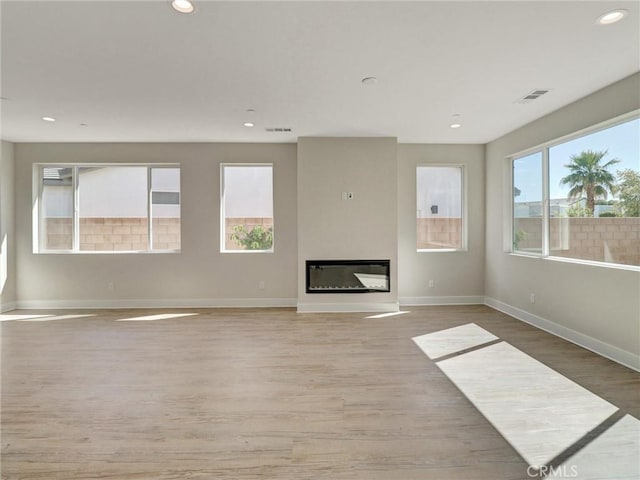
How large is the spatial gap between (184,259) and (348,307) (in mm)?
2800

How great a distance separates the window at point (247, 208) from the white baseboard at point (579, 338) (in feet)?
12.7

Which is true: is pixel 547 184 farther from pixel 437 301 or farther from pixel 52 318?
pixel 52 318

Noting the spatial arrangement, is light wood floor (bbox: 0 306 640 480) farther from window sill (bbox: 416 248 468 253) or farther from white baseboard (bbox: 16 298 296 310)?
window sill (bbox: 416 248 468 253)

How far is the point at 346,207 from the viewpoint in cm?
473

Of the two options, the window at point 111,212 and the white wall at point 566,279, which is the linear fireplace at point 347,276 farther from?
the window at point 111,212

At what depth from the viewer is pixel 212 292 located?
5.08 m

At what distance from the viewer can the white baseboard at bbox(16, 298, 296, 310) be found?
4953 mm

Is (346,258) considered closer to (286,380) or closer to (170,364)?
(286,380)

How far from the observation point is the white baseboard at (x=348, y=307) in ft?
15.5

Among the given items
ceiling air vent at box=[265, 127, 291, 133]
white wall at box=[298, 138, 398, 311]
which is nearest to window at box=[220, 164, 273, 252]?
white wall at box=[298, 138, 398, 311]

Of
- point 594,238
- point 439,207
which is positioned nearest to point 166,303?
point 439,207

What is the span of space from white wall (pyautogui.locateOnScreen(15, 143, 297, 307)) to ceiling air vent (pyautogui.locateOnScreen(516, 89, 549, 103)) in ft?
10.5

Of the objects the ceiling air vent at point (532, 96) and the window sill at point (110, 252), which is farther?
the window sill at point (110, 252)

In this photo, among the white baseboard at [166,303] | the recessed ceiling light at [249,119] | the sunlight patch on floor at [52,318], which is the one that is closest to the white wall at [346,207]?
the white baseboard at [166,303]
